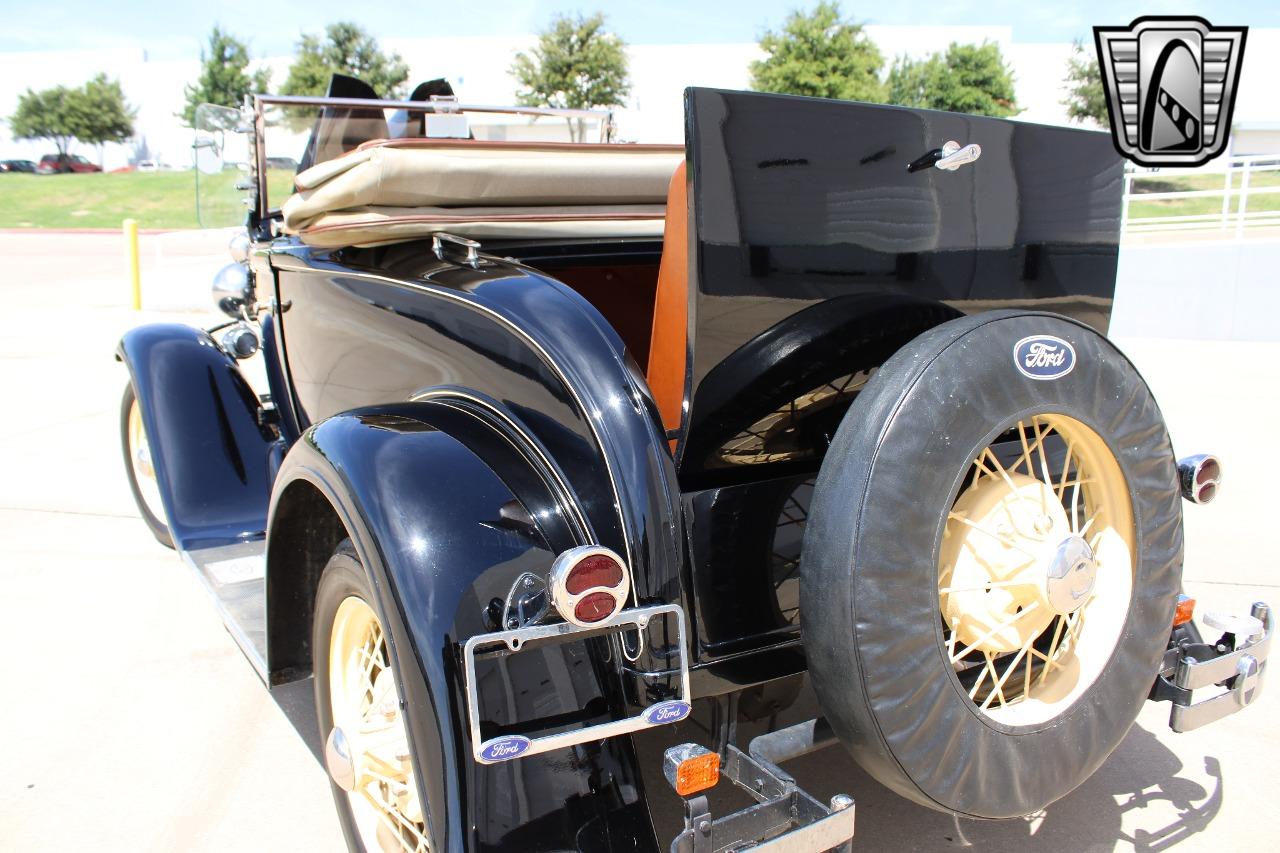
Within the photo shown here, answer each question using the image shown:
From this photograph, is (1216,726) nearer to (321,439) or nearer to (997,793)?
(997,793)

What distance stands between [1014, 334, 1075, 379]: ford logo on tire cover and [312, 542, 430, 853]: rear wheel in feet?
4.01

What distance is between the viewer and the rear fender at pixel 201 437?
3371 mm

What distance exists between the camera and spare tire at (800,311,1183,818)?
156 centimetres

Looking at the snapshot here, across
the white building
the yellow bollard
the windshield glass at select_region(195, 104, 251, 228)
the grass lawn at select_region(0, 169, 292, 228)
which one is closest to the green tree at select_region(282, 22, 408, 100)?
the white building

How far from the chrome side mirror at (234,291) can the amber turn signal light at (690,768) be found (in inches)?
131

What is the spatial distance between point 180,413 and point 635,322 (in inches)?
66.2

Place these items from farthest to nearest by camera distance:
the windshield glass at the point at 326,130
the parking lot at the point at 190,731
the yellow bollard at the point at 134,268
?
the yellow bollard at the point at 134,268
the windshield glass at the point at 326,130
the parking lot at the point at 190,731

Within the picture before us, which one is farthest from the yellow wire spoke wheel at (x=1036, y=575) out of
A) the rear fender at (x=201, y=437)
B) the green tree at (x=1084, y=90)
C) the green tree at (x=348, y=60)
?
the green tree at (x=348, y=60)

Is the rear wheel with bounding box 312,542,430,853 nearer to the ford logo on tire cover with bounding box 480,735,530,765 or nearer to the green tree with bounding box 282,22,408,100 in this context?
the ford logo on tire cover with bounding box 480,735,530,765

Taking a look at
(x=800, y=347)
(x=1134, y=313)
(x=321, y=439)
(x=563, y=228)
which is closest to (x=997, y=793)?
(x=800, y=347)

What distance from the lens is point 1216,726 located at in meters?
2.97

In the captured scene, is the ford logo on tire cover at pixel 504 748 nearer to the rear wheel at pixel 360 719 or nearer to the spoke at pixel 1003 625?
the rear wheel at pixel 360 719

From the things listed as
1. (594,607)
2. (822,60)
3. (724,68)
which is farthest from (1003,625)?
(724,68)
